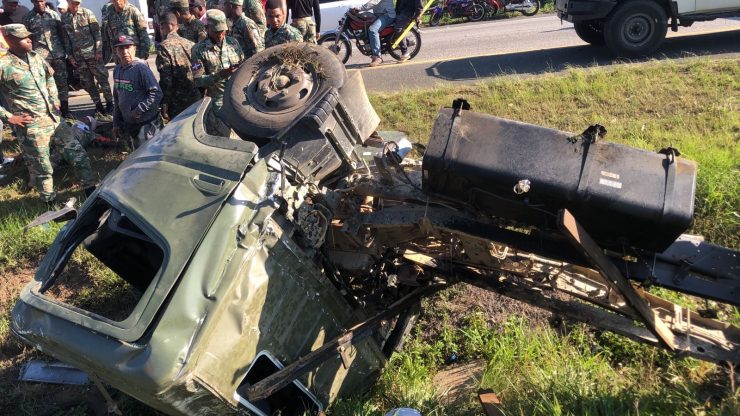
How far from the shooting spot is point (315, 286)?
10.1 ft

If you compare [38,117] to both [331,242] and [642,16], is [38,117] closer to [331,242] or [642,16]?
[331,242]

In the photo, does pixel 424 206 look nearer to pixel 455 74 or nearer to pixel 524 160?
pixel 524 160

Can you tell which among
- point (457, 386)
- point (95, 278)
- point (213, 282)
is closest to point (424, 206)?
point (213, 282)

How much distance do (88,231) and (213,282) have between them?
1.28 metres

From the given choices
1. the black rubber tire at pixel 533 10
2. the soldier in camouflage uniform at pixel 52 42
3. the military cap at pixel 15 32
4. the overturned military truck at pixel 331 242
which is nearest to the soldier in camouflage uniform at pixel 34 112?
the military cap at pixel 15 32

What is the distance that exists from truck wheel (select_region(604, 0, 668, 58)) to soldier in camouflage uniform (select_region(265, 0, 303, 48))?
14.4 ft

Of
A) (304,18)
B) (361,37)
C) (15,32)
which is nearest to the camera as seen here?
(15,32)

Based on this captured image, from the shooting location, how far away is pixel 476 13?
15.2m

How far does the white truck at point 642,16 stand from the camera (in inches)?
309

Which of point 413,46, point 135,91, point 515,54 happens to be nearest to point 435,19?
point 413,46

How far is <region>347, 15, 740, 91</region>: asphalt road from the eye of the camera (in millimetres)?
8142

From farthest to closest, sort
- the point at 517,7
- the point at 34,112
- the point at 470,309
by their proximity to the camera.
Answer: the point at 517,7
the point at 34,112
the point at 470,309

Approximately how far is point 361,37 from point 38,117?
223 inches

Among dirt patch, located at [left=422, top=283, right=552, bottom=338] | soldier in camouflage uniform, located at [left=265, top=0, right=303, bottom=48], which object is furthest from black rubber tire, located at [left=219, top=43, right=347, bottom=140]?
soldier in camouflage uniform, located at [left=265, top=0, right=303, bottom=48]
